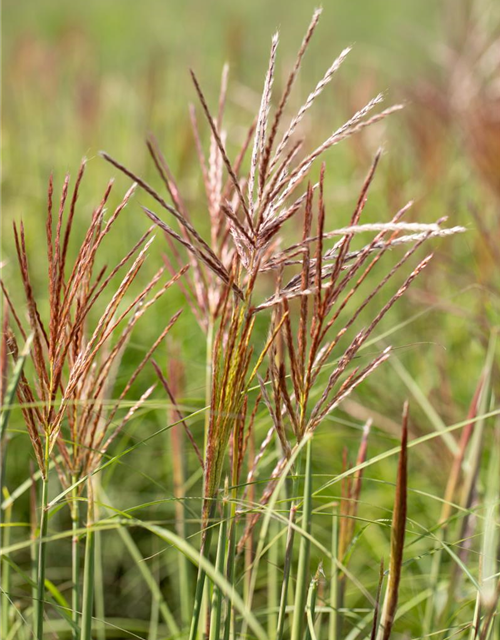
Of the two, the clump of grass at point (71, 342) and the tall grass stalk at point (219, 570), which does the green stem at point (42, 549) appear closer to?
the clump of grass at point (71, 342)

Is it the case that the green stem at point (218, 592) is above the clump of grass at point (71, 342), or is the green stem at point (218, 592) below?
below

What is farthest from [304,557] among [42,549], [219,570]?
[42,549]

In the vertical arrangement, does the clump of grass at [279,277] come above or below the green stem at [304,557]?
above

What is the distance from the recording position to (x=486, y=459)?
6.07 ft

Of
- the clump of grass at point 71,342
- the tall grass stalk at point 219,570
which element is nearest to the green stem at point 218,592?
the tall grass stalk at point 219,570

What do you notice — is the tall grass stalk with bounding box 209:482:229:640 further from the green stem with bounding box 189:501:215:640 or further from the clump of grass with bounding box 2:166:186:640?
the clump of grass with bounding box 2:166:186:640

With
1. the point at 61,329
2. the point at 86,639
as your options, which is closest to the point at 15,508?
the point at 86,639

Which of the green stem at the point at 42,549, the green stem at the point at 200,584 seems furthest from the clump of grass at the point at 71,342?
the green stem at the point at 200,584

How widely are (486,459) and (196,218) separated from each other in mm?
1628

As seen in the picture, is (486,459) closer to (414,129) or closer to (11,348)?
(11,348)

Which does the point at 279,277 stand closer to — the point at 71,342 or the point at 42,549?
the point at 71,342

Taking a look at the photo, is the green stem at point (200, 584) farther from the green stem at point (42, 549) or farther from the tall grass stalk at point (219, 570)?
the green stem at point (42, 549)

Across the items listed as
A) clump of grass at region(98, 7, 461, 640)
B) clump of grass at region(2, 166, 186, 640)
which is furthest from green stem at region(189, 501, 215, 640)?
clump of grass at region(2, 166, 186, 640)

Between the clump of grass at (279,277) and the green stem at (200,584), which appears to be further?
the green stem at (200,584)
